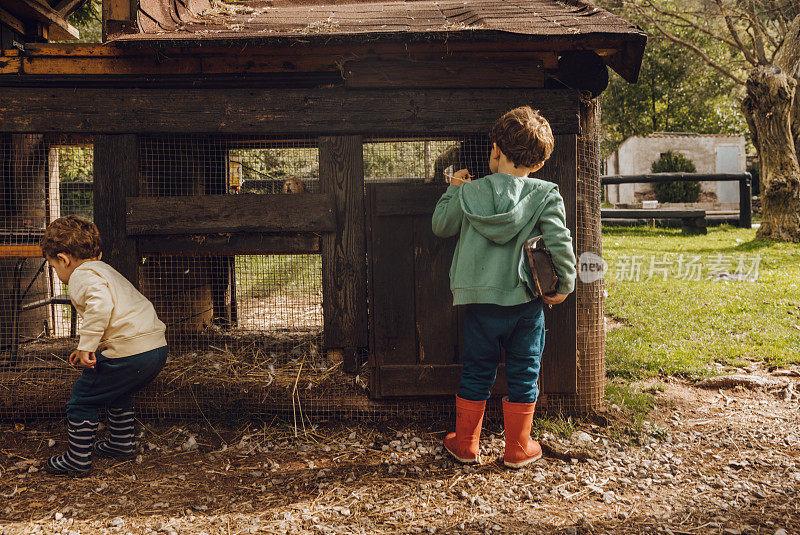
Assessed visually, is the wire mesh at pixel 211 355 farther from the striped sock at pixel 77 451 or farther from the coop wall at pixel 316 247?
the striped sock at pixel 77 451

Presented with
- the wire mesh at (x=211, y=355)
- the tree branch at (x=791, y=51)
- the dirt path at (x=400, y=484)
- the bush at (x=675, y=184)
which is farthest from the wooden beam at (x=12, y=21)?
the bush at (x=675, y=184)

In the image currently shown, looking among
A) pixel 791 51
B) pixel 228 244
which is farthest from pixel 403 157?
pixel 791 51

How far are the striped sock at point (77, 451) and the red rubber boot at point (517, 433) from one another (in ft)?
7.41

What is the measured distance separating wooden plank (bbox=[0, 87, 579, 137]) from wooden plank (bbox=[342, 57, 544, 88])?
6cm

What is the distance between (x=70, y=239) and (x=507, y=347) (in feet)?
8.06

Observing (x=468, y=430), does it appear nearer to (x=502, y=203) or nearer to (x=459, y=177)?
(x=502, y=203)

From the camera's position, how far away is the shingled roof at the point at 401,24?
3.35 m

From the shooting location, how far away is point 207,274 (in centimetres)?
549

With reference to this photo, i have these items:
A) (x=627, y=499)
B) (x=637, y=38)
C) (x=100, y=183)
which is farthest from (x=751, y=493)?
(x=100, y=183)

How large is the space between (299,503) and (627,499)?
162 centimetres

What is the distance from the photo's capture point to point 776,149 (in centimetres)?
1162

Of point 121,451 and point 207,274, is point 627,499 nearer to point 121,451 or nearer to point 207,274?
point 121,451

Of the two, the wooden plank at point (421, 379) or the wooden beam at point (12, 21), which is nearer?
the wooden plank at point (421, 379)

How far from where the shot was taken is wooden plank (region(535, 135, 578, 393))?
11.9 ft
